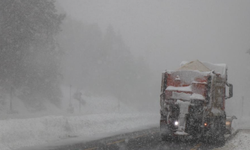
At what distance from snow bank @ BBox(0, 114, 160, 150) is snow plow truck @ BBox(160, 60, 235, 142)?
4.36 metres

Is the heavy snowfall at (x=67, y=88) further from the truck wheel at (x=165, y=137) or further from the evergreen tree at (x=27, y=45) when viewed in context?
the truck wheel at (x=165, y=137)

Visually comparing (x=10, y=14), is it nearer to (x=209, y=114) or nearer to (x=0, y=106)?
(x=0, y=106)

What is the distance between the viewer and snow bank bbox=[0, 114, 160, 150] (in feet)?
38.8

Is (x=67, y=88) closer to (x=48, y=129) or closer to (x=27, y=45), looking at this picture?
(x=27, y=45)

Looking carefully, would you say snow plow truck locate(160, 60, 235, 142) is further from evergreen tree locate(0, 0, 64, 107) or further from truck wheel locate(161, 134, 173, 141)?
evergreen tree locate(0, 0, 64, 107)

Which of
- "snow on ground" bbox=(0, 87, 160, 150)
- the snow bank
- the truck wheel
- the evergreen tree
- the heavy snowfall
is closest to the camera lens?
the snow bank

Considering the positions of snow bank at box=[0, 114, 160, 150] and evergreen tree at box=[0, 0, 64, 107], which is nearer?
snow bank at box=[0, 114, 160, 150]

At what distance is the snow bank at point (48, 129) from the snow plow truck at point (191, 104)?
14.3ft

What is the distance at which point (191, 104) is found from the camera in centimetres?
1328

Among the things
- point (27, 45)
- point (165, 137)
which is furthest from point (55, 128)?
point (27, 45)

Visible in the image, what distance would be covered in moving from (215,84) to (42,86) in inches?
712

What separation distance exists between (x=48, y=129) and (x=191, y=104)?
258 inches

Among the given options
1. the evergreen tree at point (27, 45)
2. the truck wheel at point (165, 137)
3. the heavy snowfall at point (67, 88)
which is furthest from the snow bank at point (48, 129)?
the evergreen tree at point (27, 45)

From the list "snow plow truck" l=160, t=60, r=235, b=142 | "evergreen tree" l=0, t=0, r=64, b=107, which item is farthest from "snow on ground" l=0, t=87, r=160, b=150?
"evergreen tree" l=0, t=0, r=64, b=107
